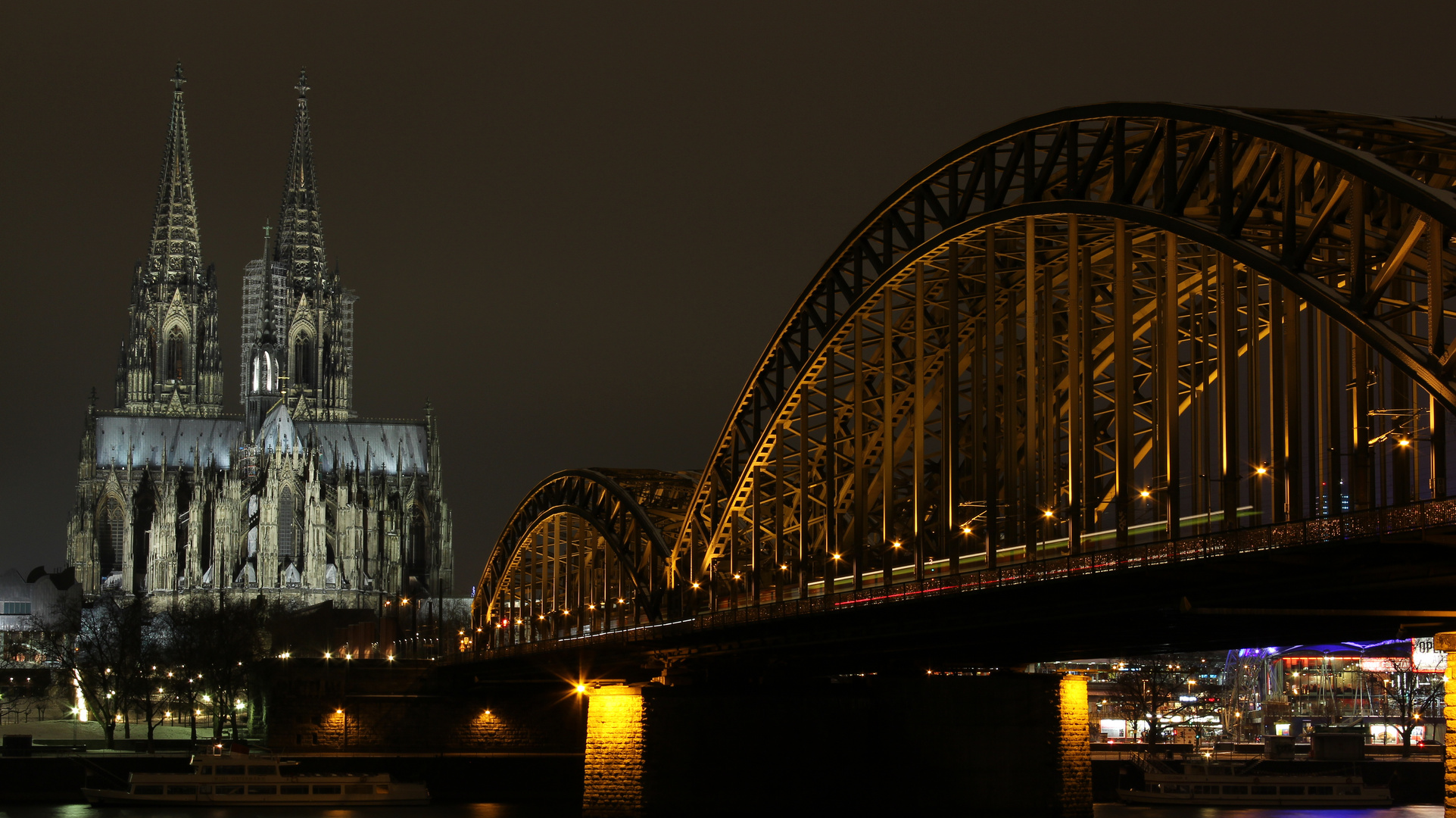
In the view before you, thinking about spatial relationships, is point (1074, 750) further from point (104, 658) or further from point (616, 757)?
point (104, 658)

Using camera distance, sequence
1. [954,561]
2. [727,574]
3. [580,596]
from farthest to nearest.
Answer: [580,596]
[727,574]
[954,561]

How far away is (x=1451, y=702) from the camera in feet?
112

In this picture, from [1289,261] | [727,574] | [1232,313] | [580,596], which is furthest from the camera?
[580,596]

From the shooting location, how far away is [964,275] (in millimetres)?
54031

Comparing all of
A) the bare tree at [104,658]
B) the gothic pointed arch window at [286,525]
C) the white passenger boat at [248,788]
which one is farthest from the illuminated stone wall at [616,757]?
the gothic pointed arch window at [286,525]

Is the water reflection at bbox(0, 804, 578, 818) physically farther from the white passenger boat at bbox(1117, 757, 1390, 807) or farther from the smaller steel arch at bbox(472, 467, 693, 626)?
the white passenger boat at bbox(1117, 757, 1390, 807)

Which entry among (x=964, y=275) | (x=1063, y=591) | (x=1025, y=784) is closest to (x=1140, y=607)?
(x=1063, y=591)

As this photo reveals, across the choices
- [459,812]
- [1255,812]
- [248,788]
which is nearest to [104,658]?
[248,788]

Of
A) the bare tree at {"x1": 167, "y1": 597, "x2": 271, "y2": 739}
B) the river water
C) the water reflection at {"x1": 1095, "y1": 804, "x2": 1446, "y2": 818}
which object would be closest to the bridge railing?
the river water

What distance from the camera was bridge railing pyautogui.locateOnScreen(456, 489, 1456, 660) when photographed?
31.2 m

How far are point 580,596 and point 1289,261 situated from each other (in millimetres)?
61941

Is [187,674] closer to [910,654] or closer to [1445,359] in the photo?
[910,654]

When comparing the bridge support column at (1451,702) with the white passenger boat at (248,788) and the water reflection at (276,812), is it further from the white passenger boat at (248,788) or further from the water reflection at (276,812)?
the white passenger boat at (248,788)

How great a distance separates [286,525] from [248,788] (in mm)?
118039
